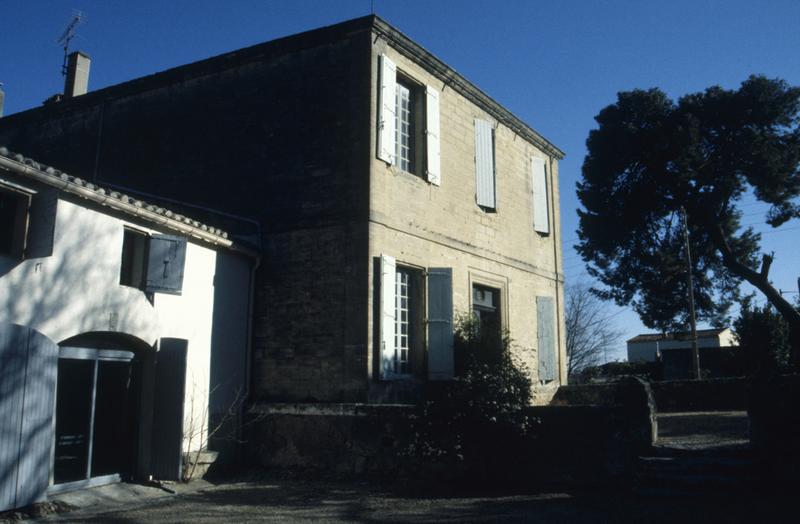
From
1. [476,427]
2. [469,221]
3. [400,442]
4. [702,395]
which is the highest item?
[469,221]

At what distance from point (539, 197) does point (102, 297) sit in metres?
9.72

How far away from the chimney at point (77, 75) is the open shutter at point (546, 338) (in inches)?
419

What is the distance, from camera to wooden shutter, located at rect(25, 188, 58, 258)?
6.92 meters

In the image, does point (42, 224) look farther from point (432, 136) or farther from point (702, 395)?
point (702, 395)

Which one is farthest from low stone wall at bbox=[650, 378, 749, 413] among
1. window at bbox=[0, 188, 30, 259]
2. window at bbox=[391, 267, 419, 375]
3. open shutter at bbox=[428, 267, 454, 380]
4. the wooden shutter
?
window at bbox=[0, 188, 30, 259]

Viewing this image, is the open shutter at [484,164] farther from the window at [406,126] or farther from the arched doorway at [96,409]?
the arched doorway at [96,409]

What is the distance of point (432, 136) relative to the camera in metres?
11.4

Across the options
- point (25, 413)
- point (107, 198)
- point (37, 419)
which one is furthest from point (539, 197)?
point (25, 413)

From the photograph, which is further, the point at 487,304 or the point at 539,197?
the point at 539,197

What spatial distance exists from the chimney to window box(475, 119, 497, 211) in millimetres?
8425

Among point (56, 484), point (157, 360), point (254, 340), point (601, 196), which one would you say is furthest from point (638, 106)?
point (56, 484)

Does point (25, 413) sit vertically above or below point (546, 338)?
below

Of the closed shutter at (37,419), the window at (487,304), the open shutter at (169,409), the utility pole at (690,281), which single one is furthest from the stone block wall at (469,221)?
the utility pole at (690,281)

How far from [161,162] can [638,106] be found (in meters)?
16.5
